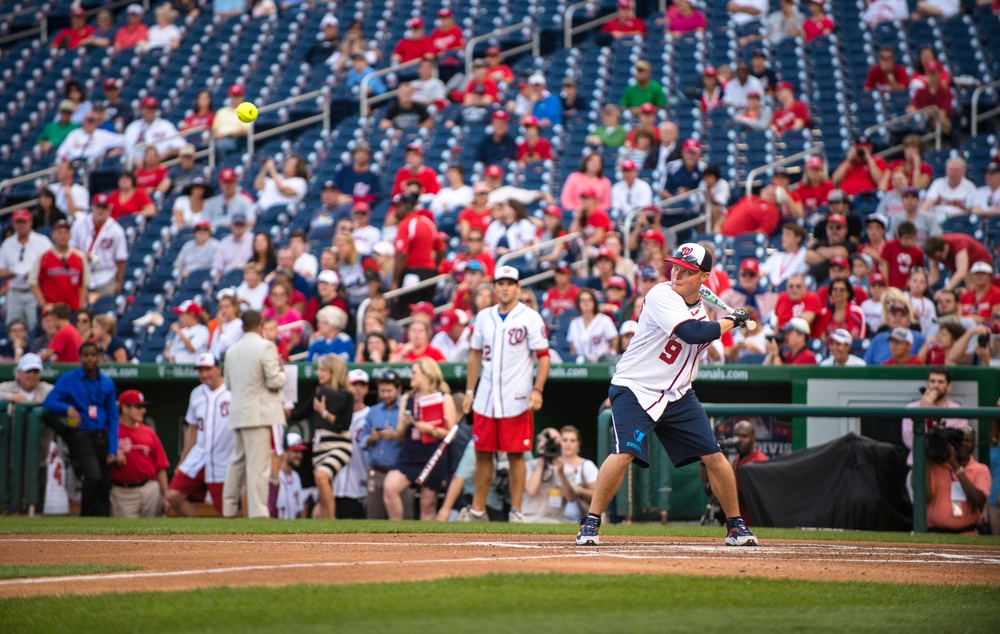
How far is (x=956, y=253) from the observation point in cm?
1245

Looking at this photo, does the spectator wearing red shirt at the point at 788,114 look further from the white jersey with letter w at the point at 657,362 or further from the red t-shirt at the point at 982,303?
the white jersey with letter w at the point at 657,362

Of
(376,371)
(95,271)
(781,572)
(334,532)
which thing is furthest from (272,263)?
(781,572)

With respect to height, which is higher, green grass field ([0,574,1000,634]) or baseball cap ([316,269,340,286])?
baseball cap ([316,269,340,286])

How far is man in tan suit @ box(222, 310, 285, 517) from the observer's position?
11.2 meters

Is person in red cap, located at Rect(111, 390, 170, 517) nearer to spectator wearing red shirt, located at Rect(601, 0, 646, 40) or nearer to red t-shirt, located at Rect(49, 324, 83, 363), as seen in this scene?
red t-shirt, located at Rect(49, 324, 83, 363)

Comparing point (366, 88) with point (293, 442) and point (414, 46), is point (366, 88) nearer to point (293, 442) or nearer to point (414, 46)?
point (414, 46)

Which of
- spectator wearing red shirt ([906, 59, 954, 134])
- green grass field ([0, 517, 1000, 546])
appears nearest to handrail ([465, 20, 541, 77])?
spectator wearing red shirt ([906, 59, 954, 134])

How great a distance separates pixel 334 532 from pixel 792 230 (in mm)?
6378

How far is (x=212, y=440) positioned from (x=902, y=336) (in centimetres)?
630

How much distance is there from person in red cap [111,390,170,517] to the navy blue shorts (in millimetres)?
6707

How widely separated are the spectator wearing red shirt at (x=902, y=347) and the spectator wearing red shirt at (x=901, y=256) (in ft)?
6.34

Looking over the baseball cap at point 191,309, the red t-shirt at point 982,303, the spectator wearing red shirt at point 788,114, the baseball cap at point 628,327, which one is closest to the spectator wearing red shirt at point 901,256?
the red t-shirt at point 982,303

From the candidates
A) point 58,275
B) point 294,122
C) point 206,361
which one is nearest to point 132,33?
point 294,122

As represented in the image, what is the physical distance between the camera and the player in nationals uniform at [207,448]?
40.3 ft
